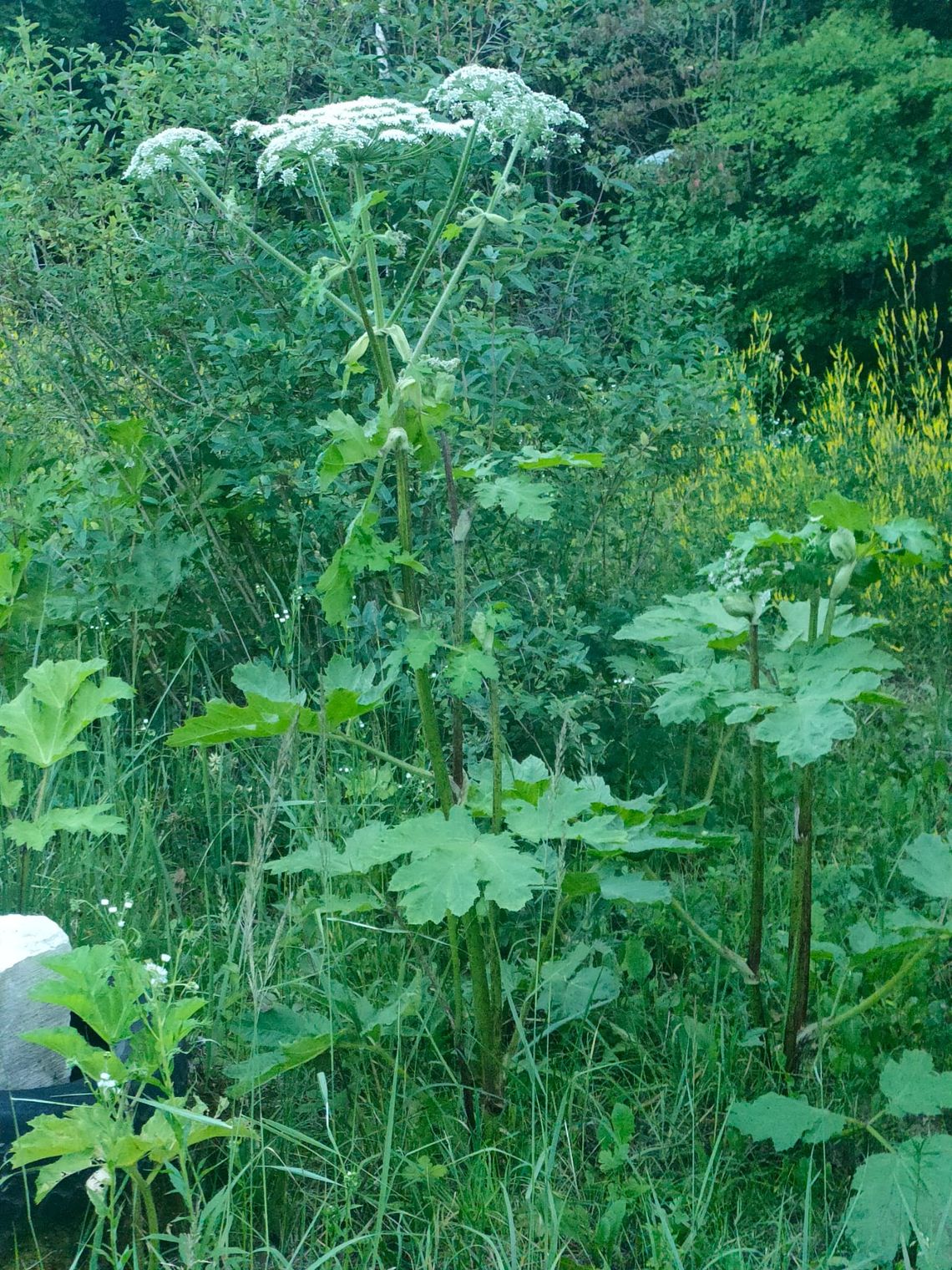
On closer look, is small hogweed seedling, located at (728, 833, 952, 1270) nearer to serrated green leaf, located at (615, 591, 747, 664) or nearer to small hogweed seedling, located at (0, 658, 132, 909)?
serrated green leaf, located at (615, 591, 747, 664)

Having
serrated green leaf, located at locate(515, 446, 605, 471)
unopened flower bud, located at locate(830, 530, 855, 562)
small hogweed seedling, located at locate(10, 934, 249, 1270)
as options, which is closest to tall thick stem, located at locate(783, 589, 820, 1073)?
unopened flower bud, located at locate(830, 530, 855, 562)

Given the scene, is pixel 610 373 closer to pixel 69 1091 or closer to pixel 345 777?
pixel 345 777

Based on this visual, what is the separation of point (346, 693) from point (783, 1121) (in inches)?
38.5

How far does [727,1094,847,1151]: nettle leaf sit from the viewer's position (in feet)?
6.20

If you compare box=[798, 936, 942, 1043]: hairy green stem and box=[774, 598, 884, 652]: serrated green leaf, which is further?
box=[774, 598, 884, 652]: serrated green leaf

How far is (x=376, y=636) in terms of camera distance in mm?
3352

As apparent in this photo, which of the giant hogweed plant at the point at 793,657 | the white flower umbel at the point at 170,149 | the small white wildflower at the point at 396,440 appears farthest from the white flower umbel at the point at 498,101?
the giant hogweed plant at the point at 793,657

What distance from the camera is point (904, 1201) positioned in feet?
5.60

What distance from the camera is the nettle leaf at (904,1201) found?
1.71 meters

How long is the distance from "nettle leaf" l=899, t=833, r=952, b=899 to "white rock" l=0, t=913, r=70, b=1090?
1435 mm

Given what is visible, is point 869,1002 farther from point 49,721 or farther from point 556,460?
point 49,721

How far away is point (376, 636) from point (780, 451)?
11.6 ft

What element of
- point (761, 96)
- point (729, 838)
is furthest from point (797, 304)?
point (729, 838)

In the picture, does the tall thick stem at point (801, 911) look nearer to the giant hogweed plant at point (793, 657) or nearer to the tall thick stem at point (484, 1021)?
the giant hogweed plant at point (793, 657)
